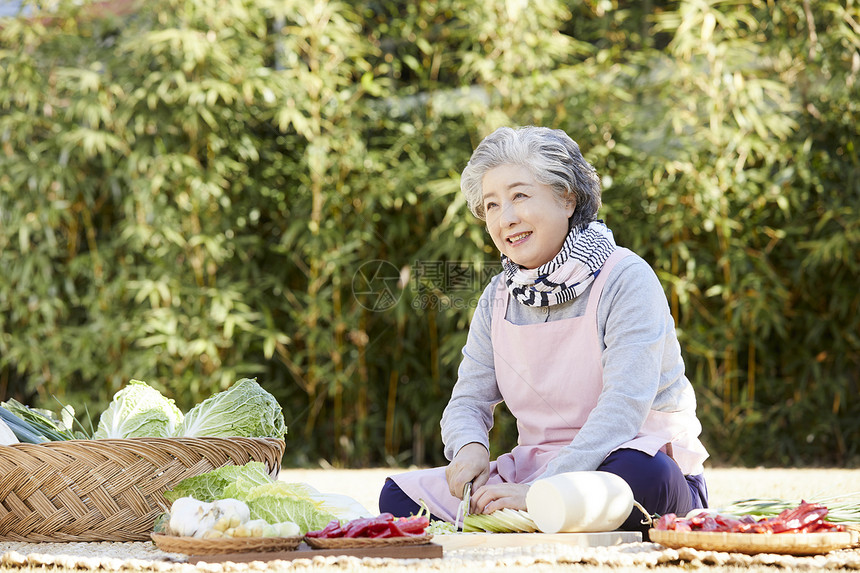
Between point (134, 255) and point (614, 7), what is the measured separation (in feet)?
9.98

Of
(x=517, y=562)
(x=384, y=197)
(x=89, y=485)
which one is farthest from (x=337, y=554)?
(x=384, y=197)

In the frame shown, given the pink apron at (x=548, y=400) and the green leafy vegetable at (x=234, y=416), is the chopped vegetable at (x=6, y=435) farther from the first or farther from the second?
the pink apron at (x=548, y=400)

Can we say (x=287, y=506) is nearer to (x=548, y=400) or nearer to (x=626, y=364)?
(x=548, y=400)

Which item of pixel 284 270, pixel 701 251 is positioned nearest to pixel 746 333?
pixel 701 251

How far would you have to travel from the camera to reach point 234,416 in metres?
2.44

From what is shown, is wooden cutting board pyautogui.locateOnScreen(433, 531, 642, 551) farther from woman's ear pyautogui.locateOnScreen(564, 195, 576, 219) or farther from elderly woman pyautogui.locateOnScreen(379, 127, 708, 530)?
woman's ear pyautogui.locateOnScreen(564, 195, 576, 219)

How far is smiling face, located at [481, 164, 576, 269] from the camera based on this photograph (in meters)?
2.30

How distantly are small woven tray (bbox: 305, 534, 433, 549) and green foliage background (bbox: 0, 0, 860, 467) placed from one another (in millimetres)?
2930

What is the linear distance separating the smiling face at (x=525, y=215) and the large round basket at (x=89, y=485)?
2.94ft

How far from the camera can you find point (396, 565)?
5.52ft

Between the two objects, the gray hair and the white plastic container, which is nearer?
the white plastic container

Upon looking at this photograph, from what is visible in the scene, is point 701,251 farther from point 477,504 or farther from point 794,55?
point 477,504

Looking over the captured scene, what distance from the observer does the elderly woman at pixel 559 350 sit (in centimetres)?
214

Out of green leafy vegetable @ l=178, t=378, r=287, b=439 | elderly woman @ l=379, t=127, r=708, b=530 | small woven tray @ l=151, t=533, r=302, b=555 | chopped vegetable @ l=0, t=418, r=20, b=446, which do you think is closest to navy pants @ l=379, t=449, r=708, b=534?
elderly woman @ l=379, t=127, r=708, b=530
